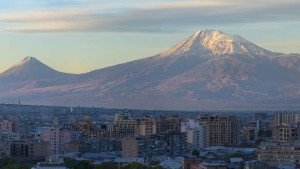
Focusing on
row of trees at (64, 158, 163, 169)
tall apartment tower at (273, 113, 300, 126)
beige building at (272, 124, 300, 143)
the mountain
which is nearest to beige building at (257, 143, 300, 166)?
row of trees at (64, 158, 163, 169)

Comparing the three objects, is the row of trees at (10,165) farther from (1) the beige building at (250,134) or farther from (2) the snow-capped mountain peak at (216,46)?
(2) the snow-capped mountain peak at (216,46)

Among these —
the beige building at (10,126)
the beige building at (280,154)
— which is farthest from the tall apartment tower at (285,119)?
the beige building at (280,154)

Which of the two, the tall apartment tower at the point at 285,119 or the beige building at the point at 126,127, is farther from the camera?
the tall apartment tower at the point at 285,119

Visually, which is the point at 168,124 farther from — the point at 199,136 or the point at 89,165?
the point at 89,165

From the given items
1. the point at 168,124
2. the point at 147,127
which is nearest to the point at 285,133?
the point at 147,127

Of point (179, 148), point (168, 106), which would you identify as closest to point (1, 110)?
point (168, 106)

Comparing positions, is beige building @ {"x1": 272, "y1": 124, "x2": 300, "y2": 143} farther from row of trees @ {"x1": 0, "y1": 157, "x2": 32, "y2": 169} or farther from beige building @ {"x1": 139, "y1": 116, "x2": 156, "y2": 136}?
row of trees @ {"x1": 0, "y1": 157, "x2": 32, "y2": 169}
